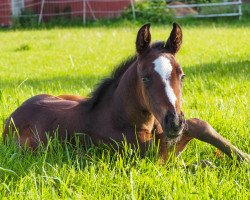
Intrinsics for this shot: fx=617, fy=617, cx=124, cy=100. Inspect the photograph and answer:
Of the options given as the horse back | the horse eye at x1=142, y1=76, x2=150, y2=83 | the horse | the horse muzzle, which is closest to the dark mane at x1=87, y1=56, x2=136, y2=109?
the horse

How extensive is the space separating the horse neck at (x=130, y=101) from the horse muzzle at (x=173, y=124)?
0.55m

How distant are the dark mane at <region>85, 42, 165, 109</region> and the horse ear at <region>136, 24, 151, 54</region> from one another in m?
0.44

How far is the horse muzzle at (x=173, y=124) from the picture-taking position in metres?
3.91

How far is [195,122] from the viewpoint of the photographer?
14.9ft

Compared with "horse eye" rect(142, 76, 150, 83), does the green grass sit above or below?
below

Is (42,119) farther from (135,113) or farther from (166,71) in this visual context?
(166,71)

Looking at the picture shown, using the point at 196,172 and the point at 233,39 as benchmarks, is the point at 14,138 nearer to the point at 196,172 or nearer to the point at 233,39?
the point at 196,172

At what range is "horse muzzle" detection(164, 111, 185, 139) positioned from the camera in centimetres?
391

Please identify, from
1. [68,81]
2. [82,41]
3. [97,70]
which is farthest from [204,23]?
[68,81]

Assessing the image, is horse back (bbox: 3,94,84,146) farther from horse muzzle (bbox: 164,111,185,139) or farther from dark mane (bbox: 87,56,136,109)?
horse muzzle (bbox: 164,111,185,139)

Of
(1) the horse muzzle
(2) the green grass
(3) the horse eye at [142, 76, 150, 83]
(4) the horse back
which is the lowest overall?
(2) the green grass

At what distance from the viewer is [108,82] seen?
16.2 feet

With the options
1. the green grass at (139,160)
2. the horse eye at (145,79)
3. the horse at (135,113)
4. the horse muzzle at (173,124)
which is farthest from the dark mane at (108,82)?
the horse muzzle at (173,124)

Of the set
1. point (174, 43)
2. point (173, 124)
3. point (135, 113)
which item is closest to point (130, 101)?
point (135, 113)
